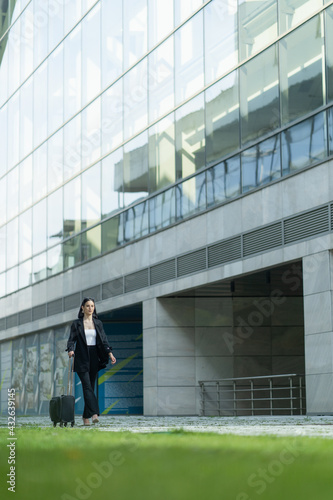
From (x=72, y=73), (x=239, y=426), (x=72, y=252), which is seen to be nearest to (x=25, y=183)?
(x=72, y=73)

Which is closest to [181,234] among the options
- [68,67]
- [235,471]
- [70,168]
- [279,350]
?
[279,350]

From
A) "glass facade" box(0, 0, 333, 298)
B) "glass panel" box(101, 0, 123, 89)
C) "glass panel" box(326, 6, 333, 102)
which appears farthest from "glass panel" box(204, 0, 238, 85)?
"glass panel" box(101, 0, 123, 89)

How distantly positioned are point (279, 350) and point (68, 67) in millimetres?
13168

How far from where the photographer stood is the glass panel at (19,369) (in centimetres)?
3531

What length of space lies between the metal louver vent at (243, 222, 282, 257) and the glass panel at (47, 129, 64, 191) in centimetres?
1341

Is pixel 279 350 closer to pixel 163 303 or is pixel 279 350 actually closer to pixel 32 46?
pixel 163 303

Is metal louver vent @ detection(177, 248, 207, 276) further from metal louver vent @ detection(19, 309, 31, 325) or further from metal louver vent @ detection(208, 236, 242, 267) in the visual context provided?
metal louver vent @ detection(19, 309, 31, 325)

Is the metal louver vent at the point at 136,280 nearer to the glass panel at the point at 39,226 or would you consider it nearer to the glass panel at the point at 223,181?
the glass panel at the point at 223,181

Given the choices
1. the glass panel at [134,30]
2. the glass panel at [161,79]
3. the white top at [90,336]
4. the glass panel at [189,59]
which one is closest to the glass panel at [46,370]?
the glass panel at [134,30]

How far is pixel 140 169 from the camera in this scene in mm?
24625

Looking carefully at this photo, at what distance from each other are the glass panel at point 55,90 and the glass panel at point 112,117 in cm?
426

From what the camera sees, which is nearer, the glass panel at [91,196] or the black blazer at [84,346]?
the black blazer at [84,346]

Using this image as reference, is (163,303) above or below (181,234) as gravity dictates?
below

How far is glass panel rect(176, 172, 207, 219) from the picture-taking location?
21.2 metres
